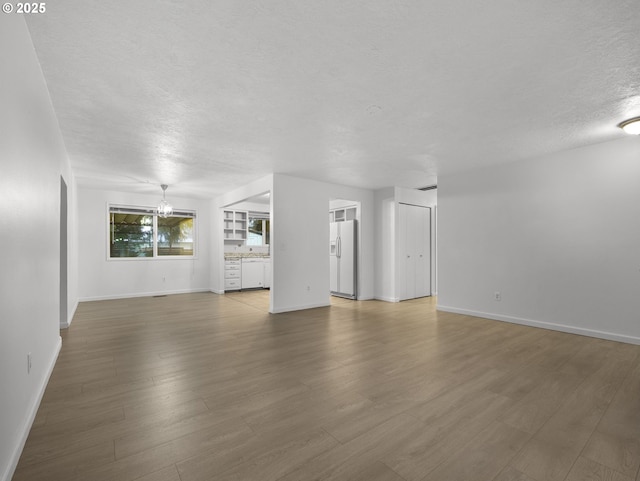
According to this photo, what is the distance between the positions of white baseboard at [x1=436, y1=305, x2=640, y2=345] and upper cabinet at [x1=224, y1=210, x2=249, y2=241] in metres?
5.88

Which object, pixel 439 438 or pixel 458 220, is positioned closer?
pixel 439 438

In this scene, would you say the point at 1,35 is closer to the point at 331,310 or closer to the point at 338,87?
the point at 338,87

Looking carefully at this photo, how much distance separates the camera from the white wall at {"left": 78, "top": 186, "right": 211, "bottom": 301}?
22.9 feet

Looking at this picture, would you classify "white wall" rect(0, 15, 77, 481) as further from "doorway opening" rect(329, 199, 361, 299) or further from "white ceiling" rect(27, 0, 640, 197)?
"doorway opening" rect(329, 199, 361, 299)

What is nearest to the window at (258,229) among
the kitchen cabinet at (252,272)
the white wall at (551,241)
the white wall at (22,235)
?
the kitchen cabinet at (252,272)

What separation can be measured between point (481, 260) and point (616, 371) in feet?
7.98

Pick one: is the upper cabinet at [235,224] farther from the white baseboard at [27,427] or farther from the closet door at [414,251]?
the white baseboard at [27,427]

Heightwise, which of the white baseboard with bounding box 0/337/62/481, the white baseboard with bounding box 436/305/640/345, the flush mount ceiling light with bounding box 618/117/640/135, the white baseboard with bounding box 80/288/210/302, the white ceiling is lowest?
the white baseboard with bounding box 80/288/210/302

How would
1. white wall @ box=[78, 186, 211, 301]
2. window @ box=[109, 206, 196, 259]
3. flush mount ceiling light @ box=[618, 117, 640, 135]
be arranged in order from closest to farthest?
flush mount ceiling light @ box=[618, 117, 640, 135] < white wall @ box=[78, 186, 211, 301] < window @ box=[109, 206, 196, 259]

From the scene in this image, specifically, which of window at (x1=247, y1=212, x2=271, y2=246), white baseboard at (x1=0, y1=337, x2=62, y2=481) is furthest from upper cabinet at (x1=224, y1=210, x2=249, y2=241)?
white baseboard at (x1=0, y1=337, x2=62, y2=481)

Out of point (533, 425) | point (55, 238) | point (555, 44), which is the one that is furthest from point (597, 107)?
point (55, 238)

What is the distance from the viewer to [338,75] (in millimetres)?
2410

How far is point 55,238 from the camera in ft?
10.3

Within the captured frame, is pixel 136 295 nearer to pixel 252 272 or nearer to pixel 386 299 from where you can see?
pixel 252 272
